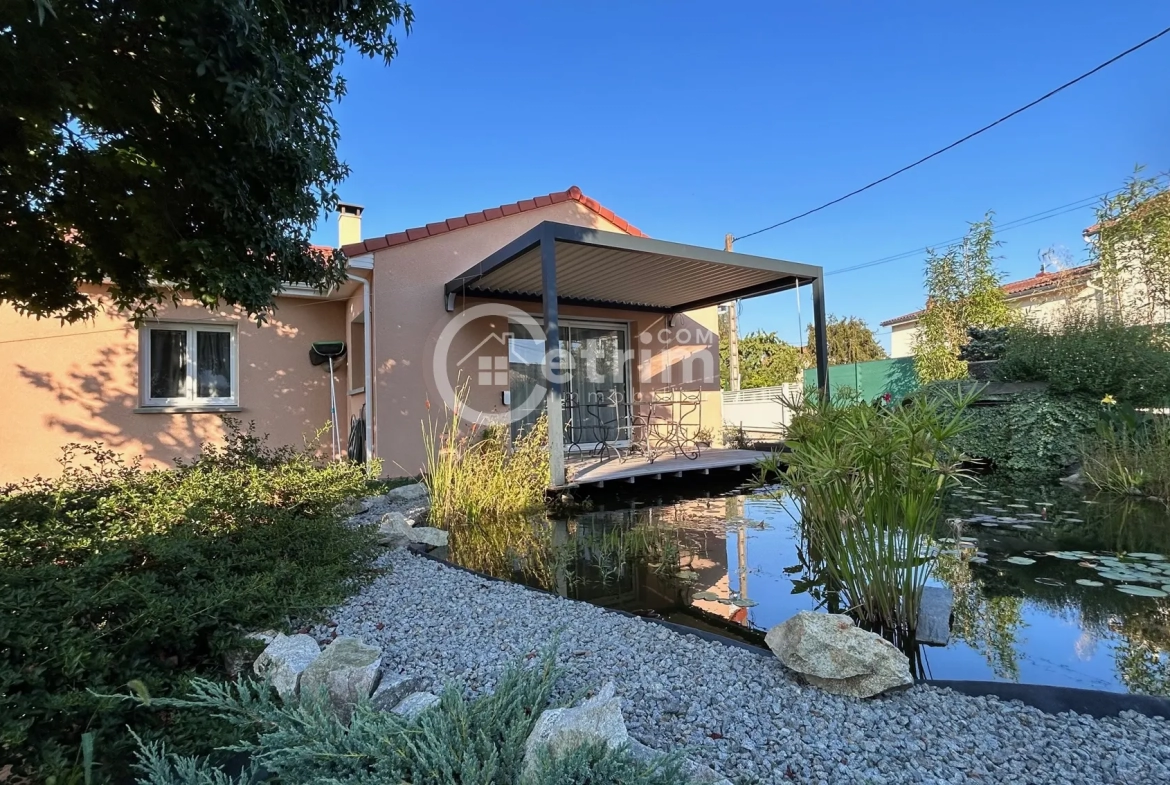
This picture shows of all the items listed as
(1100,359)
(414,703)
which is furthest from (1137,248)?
(414,703)

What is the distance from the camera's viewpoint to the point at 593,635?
2.33m

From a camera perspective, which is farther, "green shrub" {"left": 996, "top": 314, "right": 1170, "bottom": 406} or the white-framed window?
the white-framed window

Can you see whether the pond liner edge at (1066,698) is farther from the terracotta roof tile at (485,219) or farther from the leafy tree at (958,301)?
the leafy tree at (958,301)

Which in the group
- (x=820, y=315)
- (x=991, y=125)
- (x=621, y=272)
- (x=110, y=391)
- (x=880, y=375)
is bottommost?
(x=110, y=391)

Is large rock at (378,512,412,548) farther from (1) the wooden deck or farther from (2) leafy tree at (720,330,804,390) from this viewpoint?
(2) leafy tree at (720,330,804,390)

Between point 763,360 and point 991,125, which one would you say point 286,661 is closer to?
point 991,125

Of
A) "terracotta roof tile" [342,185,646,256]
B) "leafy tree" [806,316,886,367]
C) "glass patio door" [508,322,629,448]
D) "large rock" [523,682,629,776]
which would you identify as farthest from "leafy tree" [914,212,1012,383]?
"large rock" [523,682,629,776]

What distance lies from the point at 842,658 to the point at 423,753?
135 centimetres

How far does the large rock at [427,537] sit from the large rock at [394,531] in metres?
0.03

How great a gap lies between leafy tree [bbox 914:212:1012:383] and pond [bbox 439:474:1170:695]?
21.1 ft

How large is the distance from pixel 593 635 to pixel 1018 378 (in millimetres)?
7869

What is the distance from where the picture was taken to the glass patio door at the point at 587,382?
7773mm

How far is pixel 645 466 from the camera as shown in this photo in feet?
20.9

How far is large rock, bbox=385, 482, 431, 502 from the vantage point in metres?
5.62
